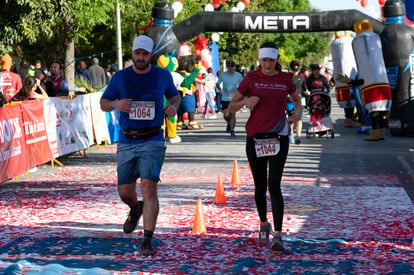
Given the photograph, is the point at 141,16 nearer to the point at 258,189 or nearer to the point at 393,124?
the point at 393,124

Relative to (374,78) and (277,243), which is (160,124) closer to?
(277,243)

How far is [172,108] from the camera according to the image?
795 centimetres

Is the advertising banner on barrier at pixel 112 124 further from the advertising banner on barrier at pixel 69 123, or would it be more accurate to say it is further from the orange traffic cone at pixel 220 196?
the orange traffic cone at pixel 220 196

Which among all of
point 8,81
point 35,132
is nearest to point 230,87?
point 8,81

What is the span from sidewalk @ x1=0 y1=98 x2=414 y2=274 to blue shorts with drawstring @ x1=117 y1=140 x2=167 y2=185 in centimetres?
70

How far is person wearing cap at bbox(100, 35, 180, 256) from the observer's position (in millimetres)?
7797

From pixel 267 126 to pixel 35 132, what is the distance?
7244mm

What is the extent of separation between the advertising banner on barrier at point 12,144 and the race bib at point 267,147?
556cm

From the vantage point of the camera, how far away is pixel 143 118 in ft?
25.6

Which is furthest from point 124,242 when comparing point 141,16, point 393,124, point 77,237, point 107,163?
point 141,16

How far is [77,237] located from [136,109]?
1586 millimetres

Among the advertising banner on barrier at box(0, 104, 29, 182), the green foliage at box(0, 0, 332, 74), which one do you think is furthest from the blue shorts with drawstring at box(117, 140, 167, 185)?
the green foliage at box(0, 0, 332, 74)

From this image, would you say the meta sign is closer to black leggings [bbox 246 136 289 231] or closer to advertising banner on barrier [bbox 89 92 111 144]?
advertising banner on barrier [bbox 89 92 111 144]

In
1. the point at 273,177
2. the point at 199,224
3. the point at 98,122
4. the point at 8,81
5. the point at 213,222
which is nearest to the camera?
the point at 273,177
